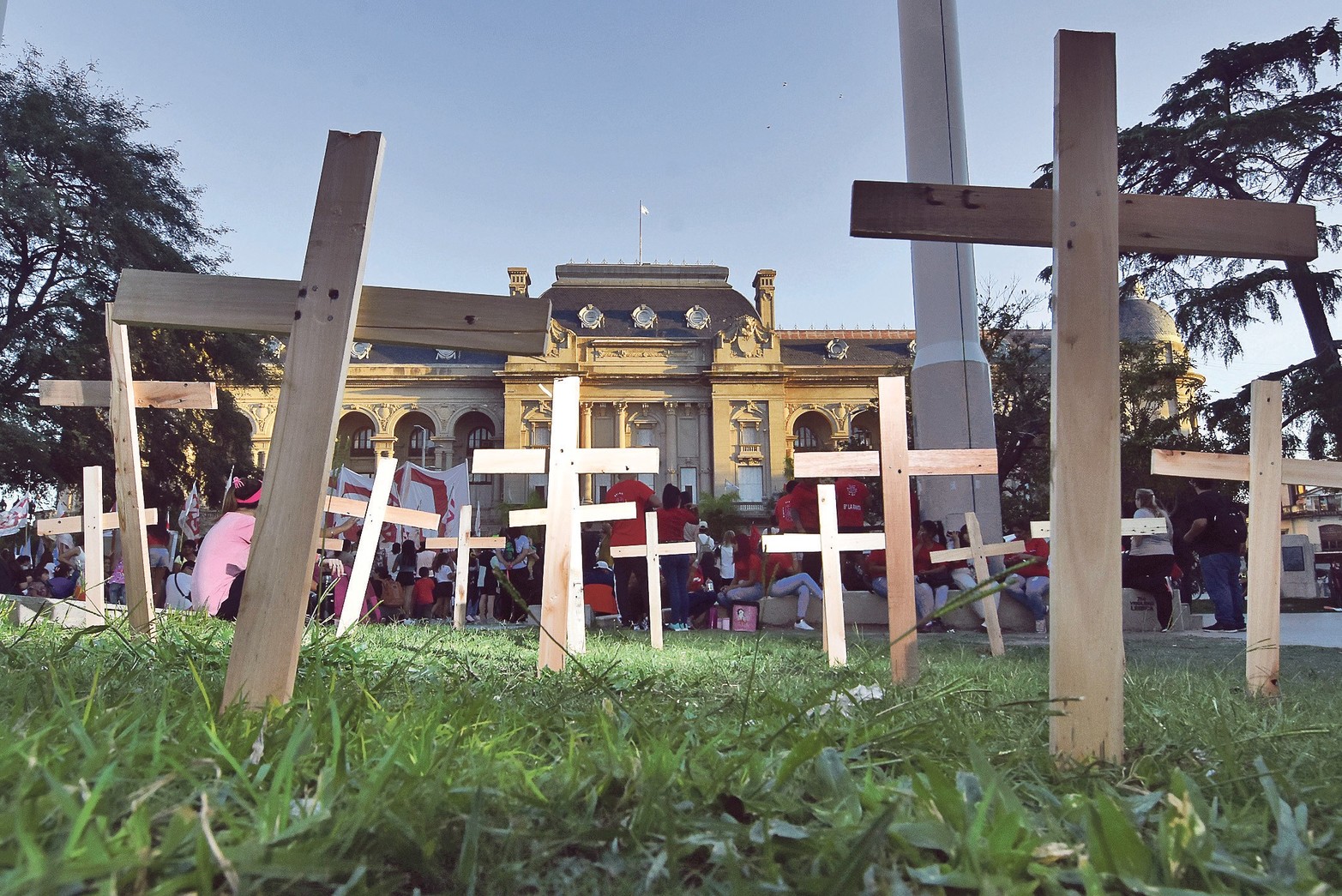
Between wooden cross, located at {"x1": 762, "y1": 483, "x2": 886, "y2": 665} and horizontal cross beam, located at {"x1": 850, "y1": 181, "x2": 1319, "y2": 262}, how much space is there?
3382 mm

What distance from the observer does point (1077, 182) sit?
2.47 m

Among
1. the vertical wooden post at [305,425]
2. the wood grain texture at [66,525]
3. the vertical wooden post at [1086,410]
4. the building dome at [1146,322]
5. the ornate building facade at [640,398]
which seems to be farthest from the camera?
the ornate building facade at [640,398]

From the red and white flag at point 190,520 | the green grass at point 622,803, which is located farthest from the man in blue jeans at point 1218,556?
the red and white flag at point 190,520

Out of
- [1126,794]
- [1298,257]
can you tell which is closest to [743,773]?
[1126,794]

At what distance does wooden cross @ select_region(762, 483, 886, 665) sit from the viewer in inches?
225

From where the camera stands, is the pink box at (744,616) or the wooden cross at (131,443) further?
the pink box at (744,616)

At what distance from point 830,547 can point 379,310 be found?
13.2ft

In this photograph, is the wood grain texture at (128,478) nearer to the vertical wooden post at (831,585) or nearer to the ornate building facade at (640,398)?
the vertical wooden post at (831,585)

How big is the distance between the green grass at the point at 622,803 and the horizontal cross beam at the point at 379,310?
1.02m

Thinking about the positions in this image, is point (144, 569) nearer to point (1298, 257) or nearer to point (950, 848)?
point (950, 848)

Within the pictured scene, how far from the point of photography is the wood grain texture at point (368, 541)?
6.96 metres

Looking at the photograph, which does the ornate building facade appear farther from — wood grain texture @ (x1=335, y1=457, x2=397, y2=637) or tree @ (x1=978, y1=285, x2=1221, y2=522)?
wood grain texture @ (x1=335, y1=457, x2=397, y2=637)

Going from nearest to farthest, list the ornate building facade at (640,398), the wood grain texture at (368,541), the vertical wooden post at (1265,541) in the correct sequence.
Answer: the vertical wooden post at (1265,541), the wood grain texture at (368,541), the ornate building facade at (640,398)

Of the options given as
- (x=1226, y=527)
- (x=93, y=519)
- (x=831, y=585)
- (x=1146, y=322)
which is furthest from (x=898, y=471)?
(x=1146, y=322)
